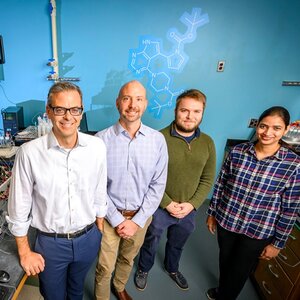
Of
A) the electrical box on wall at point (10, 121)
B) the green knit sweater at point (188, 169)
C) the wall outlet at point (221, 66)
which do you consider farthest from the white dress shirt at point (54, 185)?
the wall outlet at point (221, 66)

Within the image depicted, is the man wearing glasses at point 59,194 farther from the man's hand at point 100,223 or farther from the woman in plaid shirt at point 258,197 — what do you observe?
the woman in plaid shirt at point 258,197

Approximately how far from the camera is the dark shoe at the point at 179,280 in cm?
182

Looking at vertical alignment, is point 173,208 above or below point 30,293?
above

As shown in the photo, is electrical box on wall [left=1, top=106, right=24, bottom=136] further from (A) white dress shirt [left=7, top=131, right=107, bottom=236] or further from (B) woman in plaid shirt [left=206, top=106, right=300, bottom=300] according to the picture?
(B) woman in plaid shirt [left=206, top=106, right=300, bottom=300]

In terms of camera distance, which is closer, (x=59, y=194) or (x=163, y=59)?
(x=59, y=194)

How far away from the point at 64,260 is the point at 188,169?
0.93 meters

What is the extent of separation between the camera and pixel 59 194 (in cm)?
105

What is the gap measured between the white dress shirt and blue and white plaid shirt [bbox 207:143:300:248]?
2.71ft

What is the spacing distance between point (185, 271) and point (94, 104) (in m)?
2.05

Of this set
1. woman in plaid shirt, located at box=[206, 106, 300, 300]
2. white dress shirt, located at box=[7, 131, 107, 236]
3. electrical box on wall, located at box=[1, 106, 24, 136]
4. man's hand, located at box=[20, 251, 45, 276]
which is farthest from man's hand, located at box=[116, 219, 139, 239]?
electrical box on wall, located at box=[1, 106, 24, 136]

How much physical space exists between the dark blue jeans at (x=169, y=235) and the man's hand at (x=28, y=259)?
798 millimetres

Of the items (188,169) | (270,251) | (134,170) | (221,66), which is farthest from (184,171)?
(221,66)

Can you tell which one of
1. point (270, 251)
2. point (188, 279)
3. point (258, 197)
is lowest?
point (188, 279)

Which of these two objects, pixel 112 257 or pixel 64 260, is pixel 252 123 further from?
pixel 64 260
